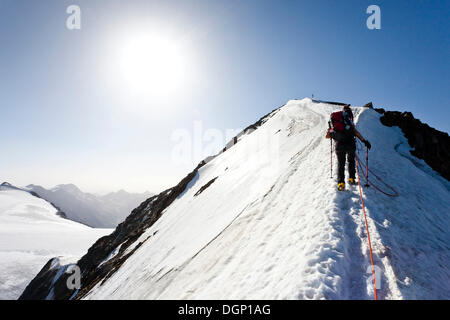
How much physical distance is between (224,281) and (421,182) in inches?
475

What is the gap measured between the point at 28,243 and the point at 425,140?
120 meters

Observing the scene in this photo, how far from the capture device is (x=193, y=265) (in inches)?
325

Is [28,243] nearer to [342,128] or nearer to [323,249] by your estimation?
[323,249]

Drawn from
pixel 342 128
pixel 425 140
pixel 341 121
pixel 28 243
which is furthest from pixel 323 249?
pixel 28 243

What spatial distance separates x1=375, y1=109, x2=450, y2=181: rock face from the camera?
17.2 meters

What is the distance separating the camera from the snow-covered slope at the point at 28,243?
56281 millimetres

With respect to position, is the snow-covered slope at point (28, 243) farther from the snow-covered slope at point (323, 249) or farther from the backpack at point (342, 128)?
the backpack at point (342, 128)

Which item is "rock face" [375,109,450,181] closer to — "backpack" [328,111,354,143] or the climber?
the climber

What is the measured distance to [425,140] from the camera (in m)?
20.5

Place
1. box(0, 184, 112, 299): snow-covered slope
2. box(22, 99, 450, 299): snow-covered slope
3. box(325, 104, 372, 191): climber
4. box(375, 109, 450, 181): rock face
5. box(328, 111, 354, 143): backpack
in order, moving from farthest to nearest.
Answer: box(0, 184, 112, 299): snow-covered slope → box(375, 109, 450, 181): rock face → box(328, 111, 354, 143): backpack → box(325, 104, 372, 191): climber → box(22, 99, 450, 299): snow-covered slope

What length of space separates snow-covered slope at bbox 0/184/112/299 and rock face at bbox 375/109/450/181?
2502 inches

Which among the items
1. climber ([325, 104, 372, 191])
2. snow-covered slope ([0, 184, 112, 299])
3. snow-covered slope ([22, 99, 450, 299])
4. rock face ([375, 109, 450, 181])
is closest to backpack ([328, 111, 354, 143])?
climber ([325, 104, 372, 191])

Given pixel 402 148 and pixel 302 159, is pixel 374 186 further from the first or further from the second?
pixel 402 148
